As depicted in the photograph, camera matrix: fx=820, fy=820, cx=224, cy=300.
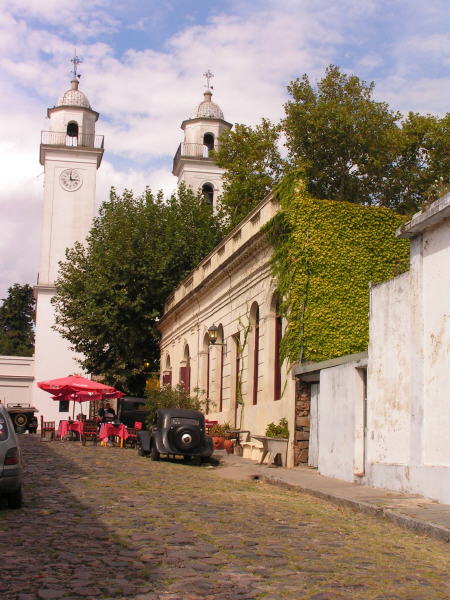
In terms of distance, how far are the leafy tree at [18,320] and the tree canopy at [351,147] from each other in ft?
170

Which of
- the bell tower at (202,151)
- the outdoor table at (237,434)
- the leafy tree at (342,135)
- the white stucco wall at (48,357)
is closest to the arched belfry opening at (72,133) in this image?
the bell tower at (202,151)

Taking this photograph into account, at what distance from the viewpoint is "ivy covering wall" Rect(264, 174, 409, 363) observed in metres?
19.5

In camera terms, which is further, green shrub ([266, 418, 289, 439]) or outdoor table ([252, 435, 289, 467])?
green shrub ([266, 418, 289, 439])

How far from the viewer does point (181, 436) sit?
20188 millimetres

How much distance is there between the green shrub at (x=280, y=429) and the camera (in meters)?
19.4

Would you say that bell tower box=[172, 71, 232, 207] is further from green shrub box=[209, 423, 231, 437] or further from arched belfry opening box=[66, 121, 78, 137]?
green shrub box=[209, 423, 231, 437]

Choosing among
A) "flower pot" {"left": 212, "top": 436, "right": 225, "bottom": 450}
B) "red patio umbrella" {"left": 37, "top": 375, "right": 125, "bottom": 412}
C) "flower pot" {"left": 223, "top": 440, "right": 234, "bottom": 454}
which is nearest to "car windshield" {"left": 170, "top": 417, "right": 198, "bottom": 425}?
"flower pot" {"left": 223, "top": 440, "right": 234, "bottom": 454}

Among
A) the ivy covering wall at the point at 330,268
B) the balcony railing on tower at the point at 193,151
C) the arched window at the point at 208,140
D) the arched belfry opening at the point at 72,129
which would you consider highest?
the arched belfry opening at the point at 72,129

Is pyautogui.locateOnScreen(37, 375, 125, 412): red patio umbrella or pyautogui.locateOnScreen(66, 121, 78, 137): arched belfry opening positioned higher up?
pyautogui.locateOnScreen(66, 121, 78, 137): arched belfry opening

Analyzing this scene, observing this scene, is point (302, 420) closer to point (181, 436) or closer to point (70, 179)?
point (181, 436)

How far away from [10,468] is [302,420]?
9931 millimetres

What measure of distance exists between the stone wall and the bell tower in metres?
37.2

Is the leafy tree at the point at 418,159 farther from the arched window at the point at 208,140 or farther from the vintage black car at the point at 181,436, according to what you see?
the arched window at the point at 208,140

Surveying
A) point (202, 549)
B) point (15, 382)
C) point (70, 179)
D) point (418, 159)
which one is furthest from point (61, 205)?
point (202, 549)
